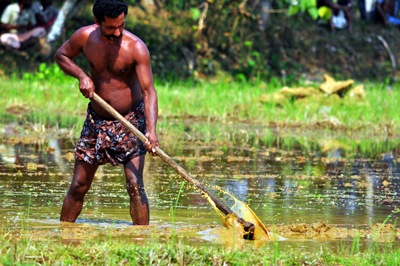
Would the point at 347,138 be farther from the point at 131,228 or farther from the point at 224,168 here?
the point at 131,228

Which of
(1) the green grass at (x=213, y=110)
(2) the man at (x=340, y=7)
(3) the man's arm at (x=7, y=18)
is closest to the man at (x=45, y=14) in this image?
(3) the man's arm at (x=7, y=18)

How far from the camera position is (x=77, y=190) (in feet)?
13.2

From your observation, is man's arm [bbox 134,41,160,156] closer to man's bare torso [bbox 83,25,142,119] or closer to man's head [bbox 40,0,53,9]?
man's bare torso [bbox 83,25,142,119]

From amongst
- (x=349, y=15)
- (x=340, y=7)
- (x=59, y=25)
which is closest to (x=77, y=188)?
(x=59, y=25)

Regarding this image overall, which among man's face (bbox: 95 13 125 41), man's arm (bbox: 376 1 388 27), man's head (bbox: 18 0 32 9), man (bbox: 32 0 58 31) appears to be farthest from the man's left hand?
man's arm (bbox: 376 1 388 27)

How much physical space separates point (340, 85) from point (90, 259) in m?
8.73

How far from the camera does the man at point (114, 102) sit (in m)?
3.89

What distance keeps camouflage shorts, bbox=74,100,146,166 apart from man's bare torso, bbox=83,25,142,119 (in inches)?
2.7

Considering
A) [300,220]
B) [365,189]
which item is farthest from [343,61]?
[300,220]

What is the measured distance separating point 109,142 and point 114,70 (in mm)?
474

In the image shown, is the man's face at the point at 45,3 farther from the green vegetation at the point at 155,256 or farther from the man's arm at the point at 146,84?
the green vegetation at the point at 155,256

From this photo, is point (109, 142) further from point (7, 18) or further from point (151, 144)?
point (7, 18)

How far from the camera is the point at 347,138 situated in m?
8.81

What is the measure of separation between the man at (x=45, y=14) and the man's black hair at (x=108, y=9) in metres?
9.77
